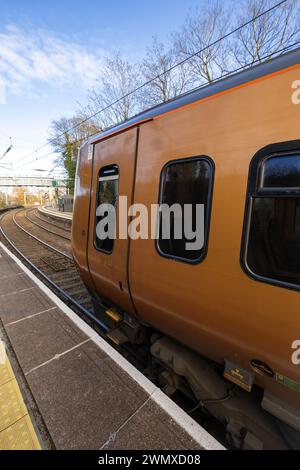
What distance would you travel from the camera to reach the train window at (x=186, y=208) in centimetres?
185

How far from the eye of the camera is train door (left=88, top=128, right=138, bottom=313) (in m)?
2.61

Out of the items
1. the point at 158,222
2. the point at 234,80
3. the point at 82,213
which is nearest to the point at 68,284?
the point at 82,213

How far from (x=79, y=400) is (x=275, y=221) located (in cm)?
252

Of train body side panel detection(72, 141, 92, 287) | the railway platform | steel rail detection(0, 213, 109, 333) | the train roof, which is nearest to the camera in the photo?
the train roof

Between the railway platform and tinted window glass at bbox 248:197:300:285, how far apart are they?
1500 millimetres

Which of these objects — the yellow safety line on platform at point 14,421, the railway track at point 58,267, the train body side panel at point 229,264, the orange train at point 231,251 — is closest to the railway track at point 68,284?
the railway track at point 58,267

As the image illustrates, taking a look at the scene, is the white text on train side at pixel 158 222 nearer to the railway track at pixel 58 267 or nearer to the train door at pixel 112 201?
the train door at pixel 112 201

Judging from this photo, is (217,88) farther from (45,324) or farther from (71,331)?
(45,324)

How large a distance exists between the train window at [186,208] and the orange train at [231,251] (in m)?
0.01

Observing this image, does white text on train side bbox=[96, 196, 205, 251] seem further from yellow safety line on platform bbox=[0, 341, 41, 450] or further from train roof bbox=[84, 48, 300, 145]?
yellow safety line on platform bbox=[0, 341, 41, 450]

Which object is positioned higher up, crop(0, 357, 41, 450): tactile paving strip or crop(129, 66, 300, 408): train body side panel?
crop(129, 66, 300, 408): train body side panel

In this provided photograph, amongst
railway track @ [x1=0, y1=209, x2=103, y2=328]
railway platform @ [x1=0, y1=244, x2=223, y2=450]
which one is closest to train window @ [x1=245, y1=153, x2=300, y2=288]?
railway platform @ [x1=0, y1=244, x2=223, y2=450]

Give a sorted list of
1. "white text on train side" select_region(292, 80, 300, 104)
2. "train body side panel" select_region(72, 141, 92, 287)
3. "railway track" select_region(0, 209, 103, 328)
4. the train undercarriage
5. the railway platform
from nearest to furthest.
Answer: "white text on train side" select_region(292, 80, 300, 104)
the train undercarriage
the railway platform
"train body side panel" select_region(72, 141, 92, 287)
"railway track" select_region(0, 209, 103, 328)

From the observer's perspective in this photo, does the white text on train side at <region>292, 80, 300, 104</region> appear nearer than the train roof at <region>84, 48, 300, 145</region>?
Yes
